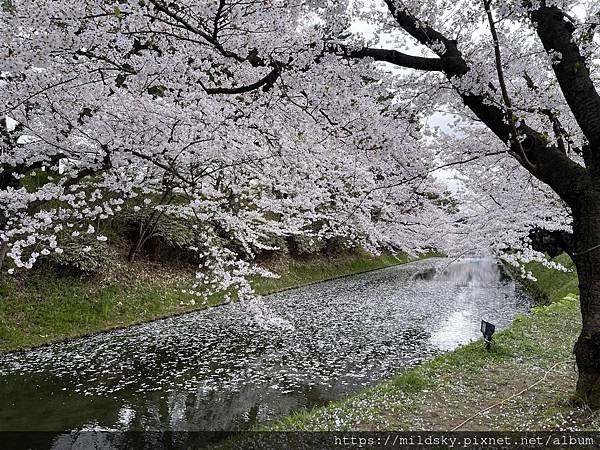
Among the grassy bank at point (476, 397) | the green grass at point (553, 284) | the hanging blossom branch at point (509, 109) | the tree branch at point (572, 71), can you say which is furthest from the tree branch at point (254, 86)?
the green grass at point (553, 284)

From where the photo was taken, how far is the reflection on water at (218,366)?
7.57 m

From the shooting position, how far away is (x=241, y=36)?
6164 mm

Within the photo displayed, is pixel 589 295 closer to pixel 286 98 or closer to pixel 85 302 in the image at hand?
pixel 286 98

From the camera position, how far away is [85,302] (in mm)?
13523

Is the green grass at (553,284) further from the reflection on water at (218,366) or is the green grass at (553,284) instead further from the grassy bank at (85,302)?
the grassy bank at (85,302)

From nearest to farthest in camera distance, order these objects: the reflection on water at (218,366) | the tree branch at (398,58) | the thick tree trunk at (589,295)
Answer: the thick tree trunk at (589,295), the tree branch at (398,58), the reflection on water at (218,366)

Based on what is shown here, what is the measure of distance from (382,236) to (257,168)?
10.7 meters

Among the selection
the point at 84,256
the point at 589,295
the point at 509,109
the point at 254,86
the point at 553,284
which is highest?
the point at 254,86

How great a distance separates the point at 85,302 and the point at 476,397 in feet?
38.5

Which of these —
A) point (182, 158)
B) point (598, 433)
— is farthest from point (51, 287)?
point (598, 433)

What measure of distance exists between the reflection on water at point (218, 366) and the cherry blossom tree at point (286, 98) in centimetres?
264

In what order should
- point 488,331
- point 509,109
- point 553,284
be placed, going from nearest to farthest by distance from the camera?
point 509,109
point 488,331
point 553,284

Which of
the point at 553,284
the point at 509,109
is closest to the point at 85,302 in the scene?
the point at 509,109

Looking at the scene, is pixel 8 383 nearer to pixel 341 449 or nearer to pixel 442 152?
pixel 341 449
